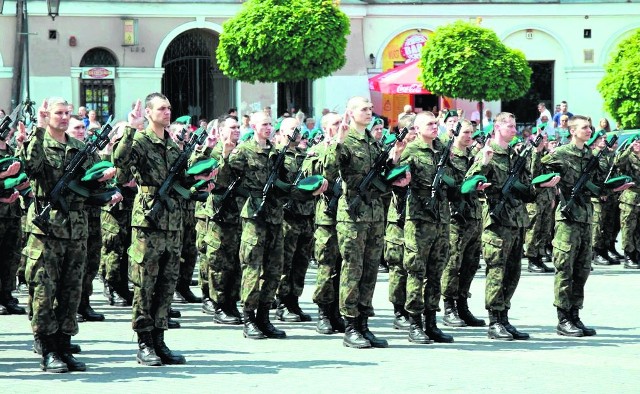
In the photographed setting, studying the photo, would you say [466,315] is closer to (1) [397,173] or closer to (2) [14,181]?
(1) [397,173]

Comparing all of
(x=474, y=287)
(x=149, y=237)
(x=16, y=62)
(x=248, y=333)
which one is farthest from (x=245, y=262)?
(x=16, y=62)

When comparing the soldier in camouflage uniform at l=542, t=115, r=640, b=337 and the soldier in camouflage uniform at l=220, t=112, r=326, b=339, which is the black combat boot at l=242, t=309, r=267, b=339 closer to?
the soldier in camouflage uniform at l=220, t=112, r=326, b=339

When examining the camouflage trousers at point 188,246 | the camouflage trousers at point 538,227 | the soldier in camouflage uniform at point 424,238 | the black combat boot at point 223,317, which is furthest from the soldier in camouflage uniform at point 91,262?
the camouflage trousers at point 538,227

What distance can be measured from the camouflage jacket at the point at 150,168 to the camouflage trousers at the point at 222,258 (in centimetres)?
229

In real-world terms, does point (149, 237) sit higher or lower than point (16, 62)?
lower

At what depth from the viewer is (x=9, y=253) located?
1458 cm

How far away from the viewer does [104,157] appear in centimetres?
1495

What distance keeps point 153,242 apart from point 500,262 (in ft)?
11.2

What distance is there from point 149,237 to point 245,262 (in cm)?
180

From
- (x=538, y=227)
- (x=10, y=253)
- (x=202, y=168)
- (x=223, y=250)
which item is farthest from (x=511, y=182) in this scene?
(x=538, y=227)

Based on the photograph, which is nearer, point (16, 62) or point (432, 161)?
point (432, 161)

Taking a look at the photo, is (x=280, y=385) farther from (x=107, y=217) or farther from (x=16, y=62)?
(x=16, y=62)

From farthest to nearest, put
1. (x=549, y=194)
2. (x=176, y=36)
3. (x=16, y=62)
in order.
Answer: (x=176, y=36), (x=16, y=62), (x=549, y=194)

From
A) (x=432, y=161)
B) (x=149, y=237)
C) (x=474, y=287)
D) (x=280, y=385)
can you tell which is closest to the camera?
(x=280, y=385)
